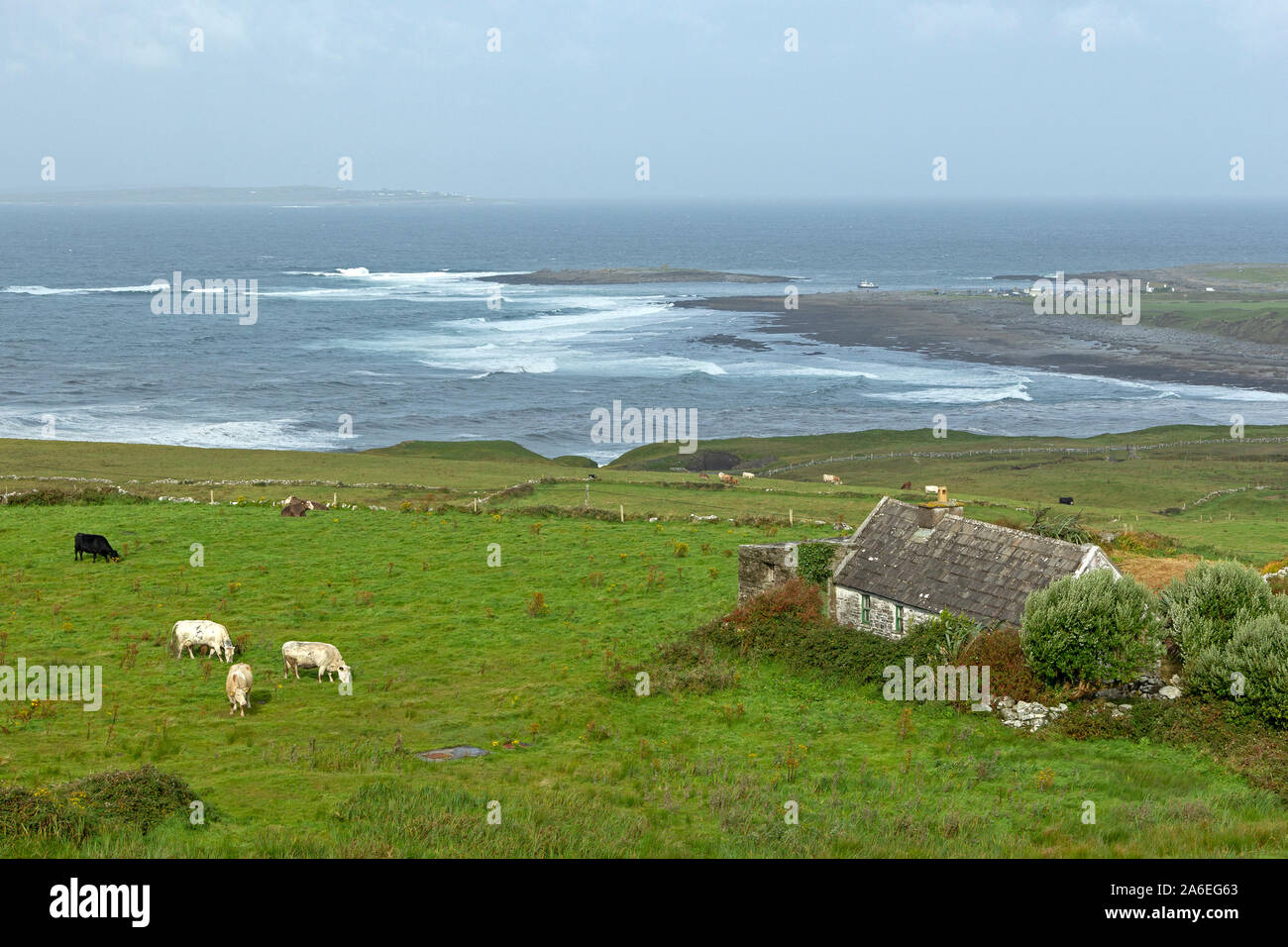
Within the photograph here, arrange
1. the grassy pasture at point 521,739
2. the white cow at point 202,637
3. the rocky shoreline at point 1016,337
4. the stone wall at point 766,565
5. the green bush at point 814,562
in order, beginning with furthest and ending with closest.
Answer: the rocky shoreline at point 1016,337
the stone wall at point 766,565
the green bush at point 814,562
the white cow at point 202,637
the grassy pasture at point 521,739

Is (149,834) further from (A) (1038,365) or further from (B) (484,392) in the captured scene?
(A) (1038,365)

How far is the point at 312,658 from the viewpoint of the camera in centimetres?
2694

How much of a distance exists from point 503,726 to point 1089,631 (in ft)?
40.0

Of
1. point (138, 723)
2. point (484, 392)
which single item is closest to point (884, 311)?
point (484, 392)

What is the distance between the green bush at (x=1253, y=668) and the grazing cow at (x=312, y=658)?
60.4 ft

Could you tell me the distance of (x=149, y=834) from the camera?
1789cm

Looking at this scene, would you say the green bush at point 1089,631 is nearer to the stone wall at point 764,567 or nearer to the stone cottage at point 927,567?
the stone cottage at point 927,567

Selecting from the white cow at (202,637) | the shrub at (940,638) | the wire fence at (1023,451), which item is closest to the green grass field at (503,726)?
the white cow at (202,637)

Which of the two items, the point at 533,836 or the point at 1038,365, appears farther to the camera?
the point at 1038,365

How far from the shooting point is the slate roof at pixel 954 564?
2745 centimetres

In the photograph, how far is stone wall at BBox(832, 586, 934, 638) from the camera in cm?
2823

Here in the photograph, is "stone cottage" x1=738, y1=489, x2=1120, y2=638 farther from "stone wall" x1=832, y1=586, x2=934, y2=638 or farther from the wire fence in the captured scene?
the wire fence

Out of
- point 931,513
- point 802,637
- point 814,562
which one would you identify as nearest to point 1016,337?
point 931,513
